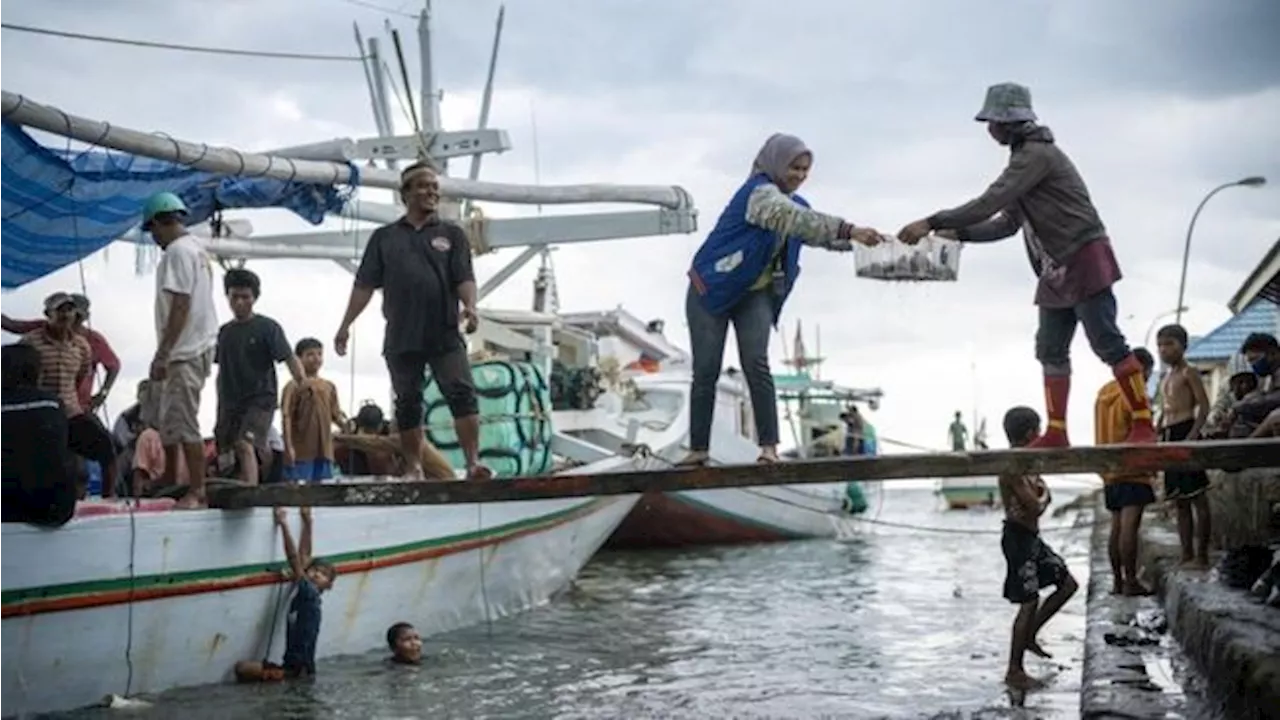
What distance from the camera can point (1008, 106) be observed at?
23.5 feet

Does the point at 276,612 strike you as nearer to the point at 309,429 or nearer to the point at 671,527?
the point at 309,429

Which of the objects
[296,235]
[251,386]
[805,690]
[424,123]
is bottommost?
[805,690]

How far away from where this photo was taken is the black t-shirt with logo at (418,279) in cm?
856

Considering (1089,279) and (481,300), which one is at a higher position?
(481,300)

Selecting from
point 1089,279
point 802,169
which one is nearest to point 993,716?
point 1089,279

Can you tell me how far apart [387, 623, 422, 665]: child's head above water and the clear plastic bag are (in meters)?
5.91

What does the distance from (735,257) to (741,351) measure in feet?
1.73

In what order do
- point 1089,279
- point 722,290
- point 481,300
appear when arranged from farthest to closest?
point 481,300, point 722,290, point 1089,279

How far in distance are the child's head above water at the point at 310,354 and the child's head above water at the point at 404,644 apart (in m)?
2.15

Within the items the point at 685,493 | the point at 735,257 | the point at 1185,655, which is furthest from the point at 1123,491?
the point at 685,493

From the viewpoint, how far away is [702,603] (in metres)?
17.4

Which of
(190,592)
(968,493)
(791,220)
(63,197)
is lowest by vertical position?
(190,592)

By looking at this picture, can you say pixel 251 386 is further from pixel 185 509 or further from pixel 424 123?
pixel 424 123

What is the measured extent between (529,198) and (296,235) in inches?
146
